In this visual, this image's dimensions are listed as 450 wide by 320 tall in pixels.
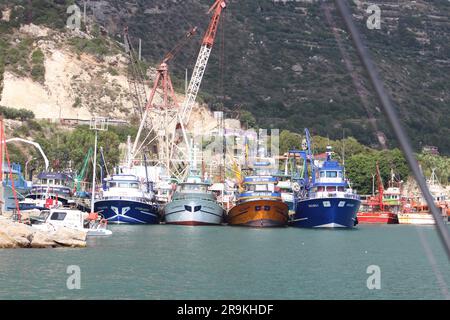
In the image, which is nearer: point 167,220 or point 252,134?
point 167,220

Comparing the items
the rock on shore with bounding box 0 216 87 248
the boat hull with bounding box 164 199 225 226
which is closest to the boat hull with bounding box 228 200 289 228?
the boat hull with bounding box 164 199 225 226

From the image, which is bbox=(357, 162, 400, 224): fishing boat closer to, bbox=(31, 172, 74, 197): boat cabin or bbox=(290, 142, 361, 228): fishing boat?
bbox=(290, 142, 361, 228): fishing boat

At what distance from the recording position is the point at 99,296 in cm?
3744

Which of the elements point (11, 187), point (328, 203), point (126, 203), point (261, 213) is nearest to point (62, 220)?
point (11, 187)

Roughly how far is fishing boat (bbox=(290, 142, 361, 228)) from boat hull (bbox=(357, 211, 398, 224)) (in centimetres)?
2617

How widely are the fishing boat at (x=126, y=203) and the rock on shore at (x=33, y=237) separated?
4413cm

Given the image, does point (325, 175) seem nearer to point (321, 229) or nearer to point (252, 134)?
point (321, 229)

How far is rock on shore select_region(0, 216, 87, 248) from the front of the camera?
5859 cm

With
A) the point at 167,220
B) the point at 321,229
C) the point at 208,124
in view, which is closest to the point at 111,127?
the point at 208,124

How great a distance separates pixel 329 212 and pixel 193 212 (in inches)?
589

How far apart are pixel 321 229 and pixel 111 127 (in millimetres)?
76168

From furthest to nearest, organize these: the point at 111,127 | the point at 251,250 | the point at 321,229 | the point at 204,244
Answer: the point at 111,127
the point at 321,229
the point at 204,244
the point at 251,250

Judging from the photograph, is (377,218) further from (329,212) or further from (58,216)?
(58,216)

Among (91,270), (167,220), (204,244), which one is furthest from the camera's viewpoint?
(167,220)
